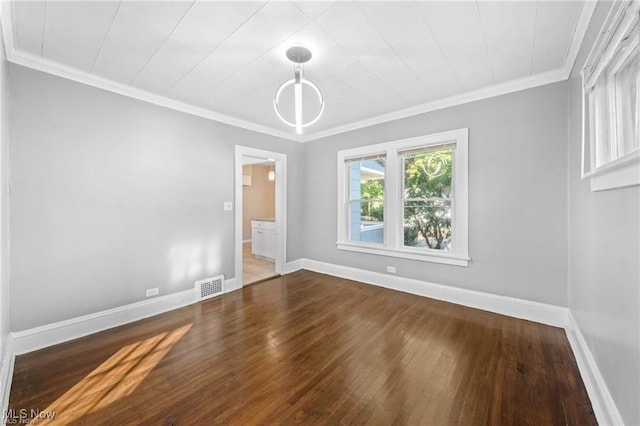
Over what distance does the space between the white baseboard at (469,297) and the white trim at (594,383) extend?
1.04 feet

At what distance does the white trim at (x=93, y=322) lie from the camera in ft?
7.20

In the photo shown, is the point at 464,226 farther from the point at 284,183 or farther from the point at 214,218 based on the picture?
the point at 214,218

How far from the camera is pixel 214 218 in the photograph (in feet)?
11.8

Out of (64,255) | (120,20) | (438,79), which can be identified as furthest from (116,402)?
(438,79)

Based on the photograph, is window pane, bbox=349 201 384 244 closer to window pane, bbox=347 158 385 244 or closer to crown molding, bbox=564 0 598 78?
window pane, bbox=347 158 385 244

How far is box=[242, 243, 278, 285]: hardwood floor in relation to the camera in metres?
4.36

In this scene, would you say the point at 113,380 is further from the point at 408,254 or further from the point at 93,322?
the point at 408,254

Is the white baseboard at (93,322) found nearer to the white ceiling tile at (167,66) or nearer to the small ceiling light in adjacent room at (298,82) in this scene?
the white ceiling tile at (167,66)

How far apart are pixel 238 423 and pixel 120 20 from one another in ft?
9.33

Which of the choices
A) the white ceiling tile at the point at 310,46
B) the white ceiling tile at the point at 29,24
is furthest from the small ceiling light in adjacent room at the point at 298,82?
the white ceiling tile at the point at 29,24

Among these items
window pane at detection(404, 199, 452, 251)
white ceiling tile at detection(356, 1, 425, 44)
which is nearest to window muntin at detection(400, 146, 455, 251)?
window pane at detection(404, 199, 452, 251)

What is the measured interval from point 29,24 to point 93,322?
263 cm

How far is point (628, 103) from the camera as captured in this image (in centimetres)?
134

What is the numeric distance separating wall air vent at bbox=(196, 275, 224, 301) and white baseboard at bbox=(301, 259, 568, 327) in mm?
1948
